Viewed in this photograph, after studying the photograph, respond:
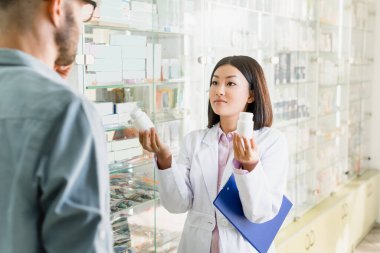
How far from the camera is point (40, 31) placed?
814mm

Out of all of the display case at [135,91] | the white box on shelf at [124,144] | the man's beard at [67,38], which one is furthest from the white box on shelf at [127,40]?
the man's beard at [67,38]

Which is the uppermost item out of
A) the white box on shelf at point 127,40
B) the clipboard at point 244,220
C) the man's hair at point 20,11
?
the white box on shelf at point 127,40

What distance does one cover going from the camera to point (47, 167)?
720 mm

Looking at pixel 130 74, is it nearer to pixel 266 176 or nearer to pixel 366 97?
pixel 266 176

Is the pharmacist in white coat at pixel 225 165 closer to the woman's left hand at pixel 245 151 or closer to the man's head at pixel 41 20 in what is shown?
the woman's left hand at pixel 245 151

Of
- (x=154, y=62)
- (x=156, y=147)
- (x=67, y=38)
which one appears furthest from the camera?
(x=154, y=62)

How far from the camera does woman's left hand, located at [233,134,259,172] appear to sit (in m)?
1.48

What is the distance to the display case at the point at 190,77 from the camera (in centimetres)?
214

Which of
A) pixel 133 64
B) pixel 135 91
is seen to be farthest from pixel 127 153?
pixel 133 64

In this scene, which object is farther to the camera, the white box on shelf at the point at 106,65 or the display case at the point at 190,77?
the display case at the point at 190,77

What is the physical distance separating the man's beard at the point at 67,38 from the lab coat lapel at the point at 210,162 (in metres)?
0.97

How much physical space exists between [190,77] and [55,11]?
73.7 inches

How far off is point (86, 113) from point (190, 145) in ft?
3.68

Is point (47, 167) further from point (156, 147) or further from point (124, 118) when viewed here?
point (124, 118)
